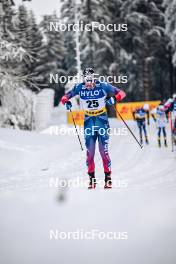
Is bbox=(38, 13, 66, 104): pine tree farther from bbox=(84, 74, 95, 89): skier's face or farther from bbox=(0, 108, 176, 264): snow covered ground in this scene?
bbox=(84, 74, 95, 89): skier's face

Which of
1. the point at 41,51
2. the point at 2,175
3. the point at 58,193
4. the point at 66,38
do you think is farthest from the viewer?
the point at 66,38

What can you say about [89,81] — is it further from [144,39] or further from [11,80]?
[144,39]

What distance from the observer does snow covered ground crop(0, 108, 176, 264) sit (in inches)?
183

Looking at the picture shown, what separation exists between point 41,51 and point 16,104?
27.4m

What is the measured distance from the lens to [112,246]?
4793 mm

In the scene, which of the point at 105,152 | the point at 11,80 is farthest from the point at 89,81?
the point at 11,80

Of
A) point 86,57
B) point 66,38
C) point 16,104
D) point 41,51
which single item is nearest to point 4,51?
point 16,104

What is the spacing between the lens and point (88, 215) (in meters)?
5.51

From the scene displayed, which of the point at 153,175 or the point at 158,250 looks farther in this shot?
the point at 153,175

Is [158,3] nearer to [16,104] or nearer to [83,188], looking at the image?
[16,104]

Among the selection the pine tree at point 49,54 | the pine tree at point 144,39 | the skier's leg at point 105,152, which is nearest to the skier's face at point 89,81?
the skier's leg at point 105,152

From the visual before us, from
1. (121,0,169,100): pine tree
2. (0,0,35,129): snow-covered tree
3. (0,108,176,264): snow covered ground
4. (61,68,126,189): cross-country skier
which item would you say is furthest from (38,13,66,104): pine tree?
(61,68,126,189): cross-country skier

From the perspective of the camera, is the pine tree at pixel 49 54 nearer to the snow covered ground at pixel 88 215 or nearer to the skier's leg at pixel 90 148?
the snow covered ground at pixel 88 215

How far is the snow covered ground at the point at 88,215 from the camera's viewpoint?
4.65 meters
